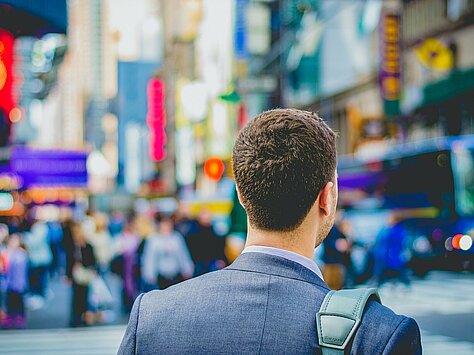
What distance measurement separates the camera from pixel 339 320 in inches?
71.3

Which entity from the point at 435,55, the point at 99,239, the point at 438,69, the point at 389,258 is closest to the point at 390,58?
the point at 435,55

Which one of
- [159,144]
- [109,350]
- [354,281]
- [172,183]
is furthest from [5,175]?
[172,183]

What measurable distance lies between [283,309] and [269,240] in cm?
21

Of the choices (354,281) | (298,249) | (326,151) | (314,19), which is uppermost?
(314,19)

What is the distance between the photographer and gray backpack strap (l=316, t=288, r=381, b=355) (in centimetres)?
180

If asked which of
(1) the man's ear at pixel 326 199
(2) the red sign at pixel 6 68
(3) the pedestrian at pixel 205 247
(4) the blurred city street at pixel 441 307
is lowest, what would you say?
(4) the blurred city street at pixel 441 307

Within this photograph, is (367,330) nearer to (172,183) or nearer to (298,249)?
(298,249)

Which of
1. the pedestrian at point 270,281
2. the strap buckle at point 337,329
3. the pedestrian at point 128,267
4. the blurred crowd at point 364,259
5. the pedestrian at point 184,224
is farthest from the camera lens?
the pedestrian at point 128,267

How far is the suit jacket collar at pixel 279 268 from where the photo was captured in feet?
6.60

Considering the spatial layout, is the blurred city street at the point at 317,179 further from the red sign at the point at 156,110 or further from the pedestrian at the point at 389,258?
the red sign at the point at 156,110

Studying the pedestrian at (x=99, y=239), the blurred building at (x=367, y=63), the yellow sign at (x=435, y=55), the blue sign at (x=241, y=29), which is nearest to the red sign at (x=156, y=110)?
the blurred building at (x=367, y=63)

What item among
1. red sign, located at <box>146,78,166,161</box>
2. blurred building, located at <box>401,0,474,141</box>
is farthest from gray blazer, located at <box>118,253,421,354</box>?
red sign, located at <box>146,78,166,161</box>

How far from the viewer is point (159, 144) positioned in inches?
3314

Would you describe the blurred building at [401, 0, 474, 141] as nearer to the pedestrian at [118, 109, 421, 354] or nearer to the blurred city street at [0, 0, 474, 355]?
the blurred city street at [0, 0, 474, 355]
